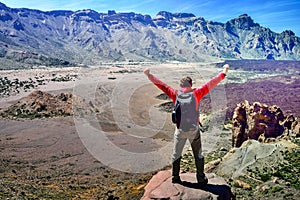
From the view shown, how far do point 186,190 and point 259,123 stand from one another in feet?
62.7

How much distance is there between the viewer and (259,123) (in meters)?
23.5

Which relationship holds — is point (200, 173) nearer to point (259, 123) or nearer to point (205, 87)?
point (205, 87)

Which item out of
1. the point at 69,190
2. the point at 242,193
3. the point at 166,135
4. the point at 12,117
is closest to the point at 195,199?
the point at 242,193

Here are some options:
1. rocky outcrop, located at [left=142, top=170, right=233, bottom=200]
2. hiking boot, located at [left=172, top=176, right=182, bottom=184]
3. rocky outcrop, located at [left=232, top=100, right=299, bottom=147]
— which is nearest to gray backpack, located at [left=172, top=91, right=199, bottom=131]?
hiking boot, located at [left=172, top=176, right=182, bottom=184]

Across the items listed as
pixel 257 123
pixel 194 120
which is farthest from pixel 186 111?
pixel 257 123

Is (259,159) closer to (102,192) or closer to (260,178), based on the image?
(260,178)

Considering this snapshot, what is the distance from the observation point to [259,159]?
1570cm

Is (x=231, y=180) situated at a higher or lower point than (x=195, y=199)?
lower

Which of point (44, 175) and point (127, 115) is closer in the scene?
point (44, 175)

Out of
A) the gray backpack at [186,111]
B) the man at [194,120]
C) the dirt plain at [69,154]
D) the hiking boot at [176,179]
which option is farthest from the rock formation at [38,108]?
the gray backpack at [186,111]

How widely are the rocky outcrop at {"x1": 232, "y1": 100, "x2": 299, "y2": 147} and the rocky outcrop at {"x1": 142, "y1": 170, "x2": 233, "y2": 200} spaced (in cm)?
1779

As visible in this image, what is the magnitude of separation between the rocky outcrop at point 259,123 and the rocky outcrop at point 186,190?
17.8m

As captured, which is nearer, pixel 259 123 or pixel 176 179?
pixel 176 179

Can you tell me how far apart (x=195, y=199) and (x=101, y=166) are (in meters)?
14.6
